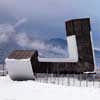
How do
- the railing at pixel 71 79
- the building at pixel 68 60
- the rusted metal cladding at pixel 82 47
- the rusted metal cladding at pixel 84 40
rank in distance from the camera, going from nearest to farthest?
the building at pixel 68 60 < the railing at pixel 71 79 < the rusted metal cladding at pixel 82 47 < the rusted metal cladding at pixel 84 40

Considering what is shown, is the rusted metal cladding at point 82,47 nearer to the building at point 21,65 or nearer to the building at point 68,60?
the building at point 68,60

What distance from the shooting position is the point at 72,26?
117 feet

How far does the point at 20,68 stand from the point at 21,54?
7.92 ft

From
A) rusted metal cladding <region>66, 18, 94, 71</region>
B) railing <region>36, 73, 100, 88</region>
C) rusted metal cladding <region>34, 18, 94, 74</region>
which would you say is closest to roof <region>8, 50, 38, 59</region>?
railing <region>36, 73, 100, 88</region>

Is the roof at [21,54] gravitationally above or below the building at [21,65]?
above

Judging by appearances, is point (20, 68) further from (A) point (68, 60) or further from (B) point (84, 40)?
(B) point (84, 40)

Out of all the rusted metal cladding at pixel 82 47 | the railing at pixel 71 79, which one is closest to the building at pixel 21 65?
the railing at pixel 71 79

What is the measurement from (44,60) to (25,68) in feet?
13.7

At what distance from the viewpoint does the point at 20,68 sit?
29484 millimetres

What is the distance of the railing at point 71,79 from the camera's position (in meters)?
31.0

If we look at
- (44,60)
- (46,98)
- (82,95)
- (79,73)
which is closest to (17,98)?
(46,98)

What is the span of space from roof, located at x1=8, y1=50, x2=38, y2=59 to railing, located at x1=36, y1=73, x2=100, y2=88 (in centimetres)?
326

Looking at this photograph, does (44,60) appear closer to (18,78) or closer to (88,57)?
(18,78)

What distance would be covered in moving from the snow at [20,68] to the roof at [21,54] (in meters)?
0.68
